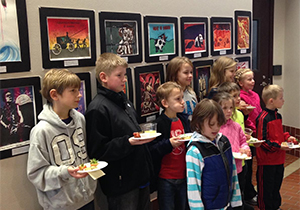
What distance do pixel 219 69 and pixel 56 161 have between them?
7.91 feet

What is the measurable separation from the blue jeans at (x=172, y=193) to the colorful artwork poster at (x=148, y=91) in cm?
83

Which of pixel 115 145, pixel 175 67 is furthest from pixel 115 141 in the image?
pixel 175 67

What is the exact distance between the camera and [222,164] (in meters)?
2.43

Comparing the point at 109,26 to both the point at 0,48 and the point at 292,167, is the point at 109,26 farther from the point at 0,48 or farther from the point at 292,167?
the point at 292,167

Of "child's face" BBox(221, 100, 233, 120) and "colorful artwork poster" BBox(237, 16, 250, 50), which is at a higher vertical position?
"colorful artwork poster" BBox(237, 16, 250, 50)

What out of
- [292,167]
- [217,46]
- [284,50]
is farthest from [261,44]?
[292,167]

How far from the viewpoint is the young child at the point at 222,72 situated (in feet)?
13.0

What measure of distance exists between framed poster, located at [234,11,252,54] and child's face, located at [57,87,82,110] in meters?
2.98

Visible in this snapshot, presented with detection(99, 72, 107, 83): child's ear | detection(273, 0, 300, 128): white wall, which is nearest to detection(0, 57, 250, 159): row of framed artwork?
detection(99, 72, 107, 83): child's ear

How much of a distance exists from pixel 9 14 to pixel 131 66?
132cm

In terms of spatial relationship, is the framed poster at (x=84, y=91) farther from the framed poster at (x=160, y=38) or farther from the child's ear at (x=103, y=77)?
the framed poster at (x=160, y=38)

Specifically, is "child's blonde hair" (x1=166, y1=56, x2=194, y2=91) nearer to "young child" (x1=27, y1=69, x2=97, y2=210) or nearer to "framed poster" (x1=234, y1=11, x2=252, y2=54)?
"young child" (x1=27, y1=69, x2=97, y2=210)

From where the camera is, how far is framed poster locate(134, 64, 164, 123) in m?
3.43

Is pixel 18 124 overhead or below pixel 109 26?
below
